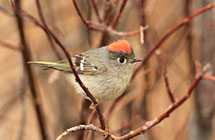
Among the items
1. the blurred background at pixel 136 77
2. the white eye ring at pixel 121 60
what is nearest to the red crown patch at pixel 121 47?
the white eye ring at pixel 121 60

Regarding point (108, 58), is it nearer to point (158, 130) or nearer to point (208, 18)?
point (208, 18)

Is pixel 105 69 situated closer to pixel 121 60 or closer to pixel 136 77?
pixel 121 60

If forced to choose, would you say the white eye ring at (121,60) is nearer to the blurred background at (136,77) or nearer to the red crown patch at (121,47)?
the red crown patch at (121,47)

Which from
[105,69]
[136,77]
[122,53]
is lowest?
[136,77]

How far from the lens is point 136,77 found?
3.56 metres

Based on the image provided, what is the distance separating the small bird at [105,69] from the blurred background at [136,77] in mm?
235

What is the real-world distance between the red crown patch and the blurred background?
263mm

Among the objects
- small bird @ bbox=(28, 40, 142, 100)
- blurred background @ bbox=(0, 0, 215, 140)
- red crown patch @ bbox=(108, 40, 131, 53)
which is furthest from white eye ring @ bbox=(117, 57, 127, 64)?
blurred background @ bbox=(0, 0, 215, 140)

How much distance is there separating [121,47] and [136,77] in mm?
638

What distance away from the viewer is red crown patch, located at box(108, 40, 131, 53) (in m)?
2.98

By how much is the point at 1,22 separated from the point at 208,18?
4757 millimetres

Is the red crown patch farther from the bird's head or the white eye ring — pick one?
the white eye ring

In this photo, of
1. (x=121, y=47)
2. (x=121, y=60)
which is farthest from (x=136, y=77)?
(x=121, y=47)

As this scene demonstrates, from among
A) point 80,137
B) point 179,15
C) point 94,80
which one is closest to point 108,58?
point 94,80
